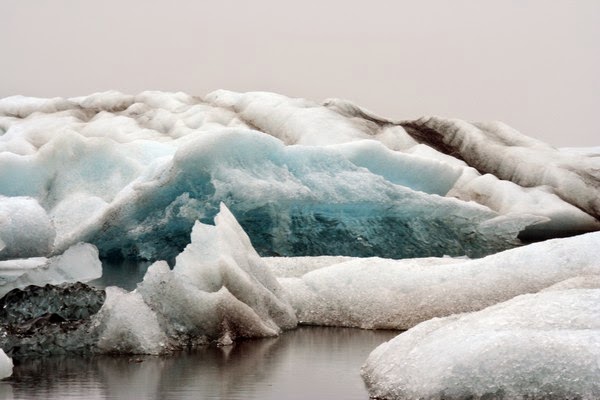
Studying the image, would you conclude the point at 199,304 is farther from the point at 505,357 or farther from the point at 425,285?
the point at 505,357

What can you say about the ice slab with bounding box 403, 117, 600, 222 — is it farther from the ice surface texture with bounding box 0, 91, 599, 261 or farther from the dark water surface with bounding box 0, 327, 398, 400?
the dark water surface with bounding box 0, 327, 398, 400

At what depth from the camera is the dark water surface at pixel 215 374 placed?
12.2 feet

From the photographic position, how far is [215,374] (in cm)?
407

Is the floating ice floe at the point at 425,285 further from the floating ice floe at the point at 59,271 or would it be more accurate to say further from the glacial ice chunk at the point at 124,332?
the glacial ice chunk at the point at 124,332

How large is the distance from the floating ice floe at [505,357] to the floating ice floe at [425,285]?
153 cm

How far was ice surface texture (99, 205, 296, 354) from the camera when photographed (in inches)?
182

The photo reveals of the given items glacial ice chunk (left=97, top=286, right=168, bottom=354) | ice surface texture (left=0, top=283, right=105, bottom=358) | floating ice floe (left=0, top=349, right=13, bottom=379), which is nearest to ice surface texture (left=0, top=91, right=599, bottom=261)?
ice surface texture (left=0, top=283, right=105, bottom=358)

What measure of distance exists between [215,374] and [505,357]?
3.96 ft

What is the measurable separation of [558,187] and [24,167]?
7770 mm

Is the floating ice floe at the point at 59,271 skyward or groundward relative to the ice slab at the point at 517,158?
groundward

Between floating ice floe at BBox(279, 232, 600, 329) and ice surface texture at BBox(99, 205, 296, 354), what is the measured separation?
29 centimetres

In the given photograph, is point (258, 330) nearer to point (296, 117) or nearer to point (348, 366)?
point (348, 366)

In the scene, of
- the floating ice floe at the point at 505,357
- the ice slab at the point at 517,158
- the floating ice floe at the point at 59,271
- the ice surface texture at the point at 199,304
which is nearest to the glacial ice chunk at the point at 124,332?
the ice surface texture at the point at 199,304

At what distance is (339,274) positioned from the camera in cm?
577
